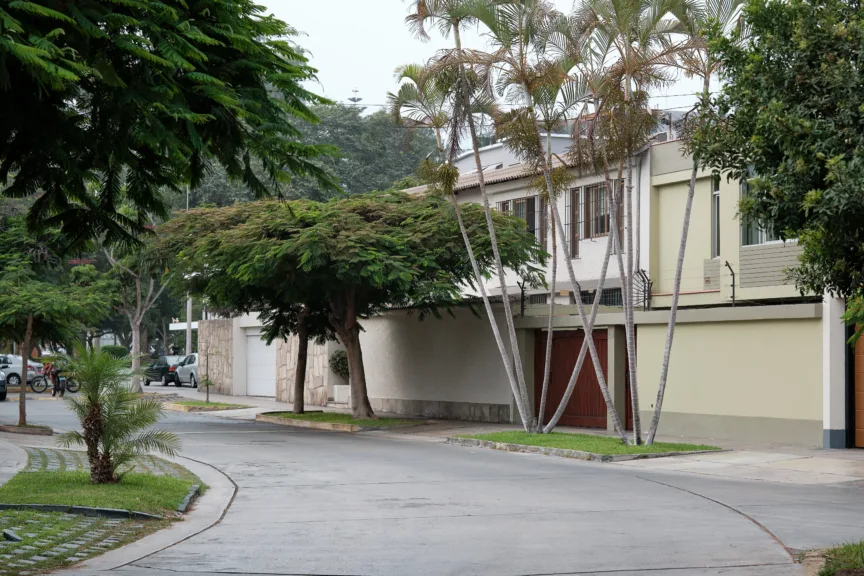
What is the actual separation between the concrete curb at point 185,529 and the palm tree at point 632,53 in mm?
8075

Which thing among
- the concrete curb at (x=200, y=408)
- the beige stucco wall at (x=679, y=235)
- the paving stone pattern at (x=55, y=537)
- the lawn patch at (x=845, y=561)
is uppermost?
the beige stucco wall at (x=679, y=235)

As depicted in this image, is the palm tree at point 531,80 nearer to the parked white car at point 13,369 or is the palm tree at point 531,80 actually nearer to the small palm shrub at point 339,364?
the small palm shrub at point 339,364

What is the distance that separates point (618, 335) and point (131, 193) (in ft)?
57.5

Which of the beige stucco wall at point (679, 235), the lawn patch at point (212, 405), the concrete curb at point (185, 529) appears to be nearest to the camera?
the concrete curb at point (185, 529)

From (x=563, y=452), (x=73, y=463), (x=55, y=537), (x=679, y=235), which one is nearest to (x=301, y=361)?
(x=679, y=235)

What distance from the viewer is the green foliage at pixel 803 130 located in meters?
9.51

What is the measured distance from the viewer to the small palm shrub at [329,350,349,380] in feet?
120

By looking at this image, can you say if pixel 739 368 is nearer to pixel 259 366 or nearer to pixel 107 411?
pixel 107 411

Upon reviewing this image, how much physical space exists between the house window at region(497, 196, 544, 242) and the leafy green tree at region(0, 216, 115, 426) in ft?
39.1

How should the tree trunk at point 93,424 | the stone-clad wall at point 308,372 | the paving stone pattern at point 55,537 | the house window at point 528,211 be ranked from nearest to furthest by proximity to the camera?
the paving stone pattern at point 55,537 → the tree trunk at point 93,424 → the house window at point 528,211 → the stone-clad wall at point 308,372

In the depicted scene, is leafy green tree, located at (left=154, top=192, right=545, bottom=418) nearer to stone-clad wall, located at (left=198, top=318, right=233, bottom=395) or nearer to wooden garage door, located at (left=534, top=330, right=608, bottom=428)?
wooden garage door, located at (left=534, top=330, right=608, bottom=428)

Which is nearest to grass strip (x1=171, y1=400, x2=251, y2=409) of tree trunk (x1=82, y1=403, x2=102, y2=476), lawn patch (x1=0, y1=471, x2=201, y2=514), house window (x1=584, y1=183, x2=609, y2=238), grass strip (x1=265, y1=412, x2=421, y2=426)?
grass strip (x1=265, y1=412, x2=421, y2=426)

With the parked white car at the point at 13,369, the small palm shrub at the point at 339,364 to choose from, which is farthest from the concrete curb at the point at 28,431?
the parked white car at the point at 13,369

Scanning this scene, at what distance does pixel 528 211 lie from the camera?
31.9 metres
